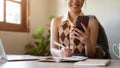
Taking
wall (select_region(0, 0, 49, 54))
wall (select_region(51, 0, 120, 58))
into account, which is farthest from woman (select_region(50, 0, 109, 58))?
wall (select_region(0, 0, 49, 54))

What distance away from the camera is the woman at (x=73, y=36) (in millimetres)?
Result: 1259

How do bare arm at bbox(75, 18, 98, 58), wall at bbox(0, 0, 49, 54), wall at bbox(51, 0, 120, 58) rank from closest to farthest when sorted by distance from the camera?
1. bare arm at bbox(75, 18, 98, 58)
2. wall at bbox(51, 0, 120, 58)
3. wall at bbox(0, 0, 49, 54)

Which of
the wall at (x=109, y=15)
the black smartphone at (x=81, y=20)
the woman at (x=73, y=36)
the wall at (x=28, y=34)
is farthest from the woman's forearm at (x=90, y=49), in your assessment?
the wall at (x=28, y=34)

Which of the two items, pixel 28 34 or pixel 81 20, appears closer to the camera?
pixel 81 20

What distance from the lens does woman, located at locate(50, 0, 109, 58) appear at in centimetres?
126

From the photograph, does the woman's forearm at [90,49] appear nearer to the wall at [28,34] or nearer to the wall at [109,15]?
the wall at [109,15]

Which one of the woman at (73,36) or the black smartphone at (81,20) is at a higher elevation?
the black smartphone at (81,20)

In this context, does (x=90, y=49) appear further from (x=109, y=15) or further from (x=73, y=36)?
(x=109, y=15)

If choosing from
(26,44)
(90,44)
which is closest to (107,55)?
(90,44)

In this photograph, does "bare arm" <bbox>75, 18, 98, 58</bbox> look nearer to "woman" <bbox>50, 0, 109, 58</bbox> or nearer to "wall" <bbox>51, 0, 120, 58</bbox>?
"woman" <bbox>50, 0, 109, 58</bbox>

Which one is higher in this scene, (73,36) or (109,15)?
(109,15)

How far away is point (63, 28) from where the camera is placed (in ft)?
4.90

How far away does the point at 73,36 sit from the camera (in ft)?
Answer: 4.41

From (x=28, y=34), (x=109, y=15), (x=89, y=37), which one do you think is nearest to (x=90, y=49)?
(x=89, y=37)
